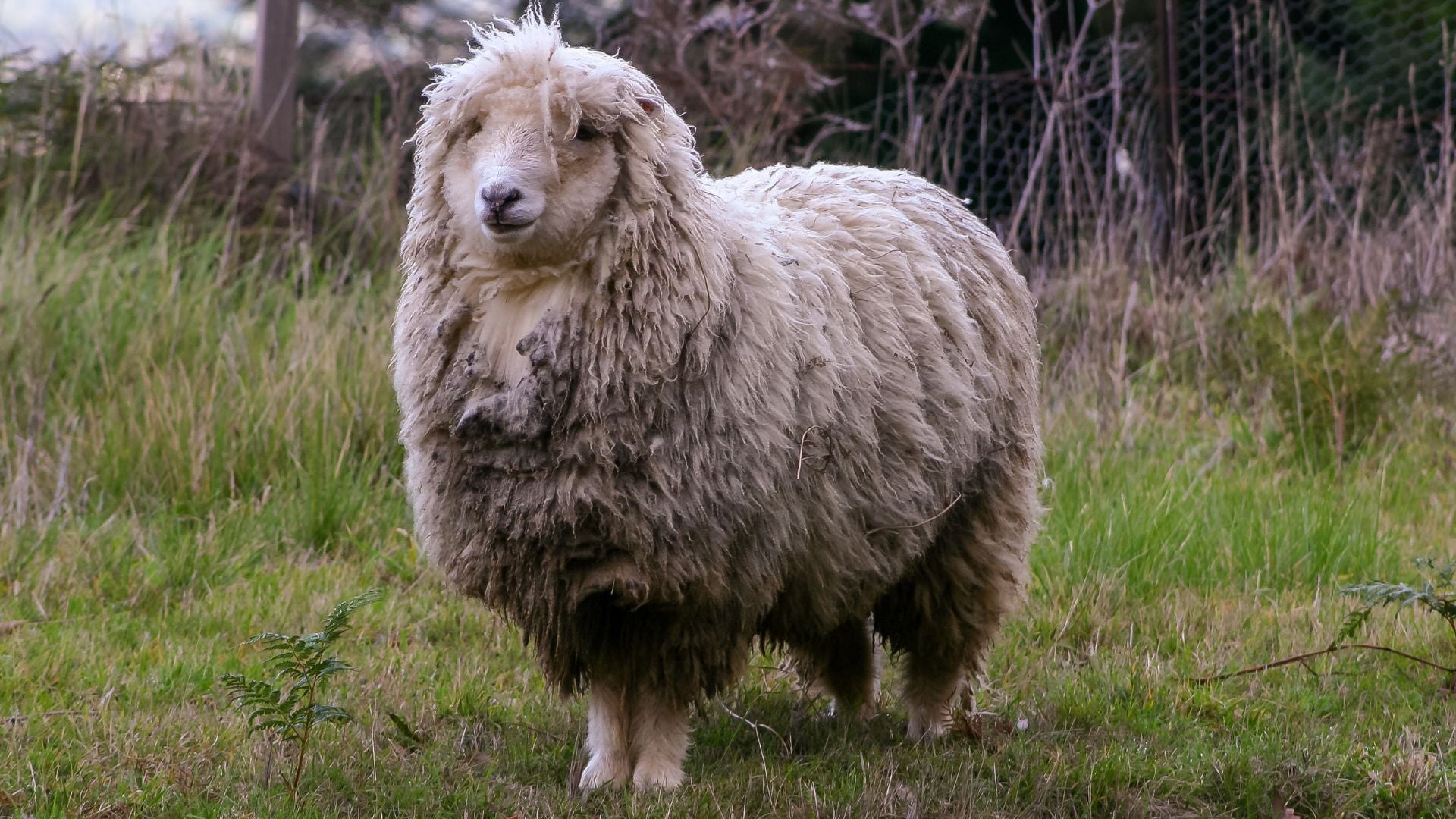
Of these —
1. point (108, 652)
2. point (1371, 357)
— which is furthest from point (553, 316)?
point (1371, 357)

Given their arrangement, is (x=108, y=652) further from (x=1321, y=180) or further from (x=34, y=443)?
(x=1321, y=180)

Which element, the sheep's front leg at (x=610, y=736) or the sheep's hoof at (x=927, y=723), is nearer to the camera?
the sheep's front leg at (x=610, y=736)

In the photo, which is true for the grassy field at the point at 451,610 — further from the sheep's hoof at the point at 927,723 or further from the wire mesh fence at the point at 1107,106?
the wire mesh fence at the point at 1107,106

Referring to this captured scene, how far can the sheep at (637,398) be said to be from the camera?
2.93 meters

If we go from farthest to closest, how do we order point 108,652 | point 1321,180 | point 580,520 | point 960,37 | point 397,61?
point 960,37 < point 397,61 < point 1321,180 < point 108,652 < point 580,520

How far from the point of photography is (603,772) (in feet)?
A: 10.8

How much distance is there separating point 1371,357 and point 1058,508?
1.70 metres

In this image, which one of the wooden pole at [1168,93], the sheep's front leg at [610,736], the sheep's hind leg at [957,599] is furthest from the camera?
the wooden pole at [1168,93]

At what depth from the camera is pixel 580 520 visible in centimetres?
292

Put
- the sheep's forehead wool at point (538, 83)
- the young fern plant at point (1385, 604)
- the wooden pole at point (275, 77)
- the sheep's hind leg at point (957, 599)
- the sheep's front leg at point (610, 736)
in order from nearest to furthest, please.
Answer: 1. the sheep's forehead wool at point (538, 83)
2. the sheep's front leg at point (610, 736)
3. the young fern plant at point (1385, 604)
4. the sheep's hind leg at point (957, 599)
5. the wooden pole at point (275, 77)

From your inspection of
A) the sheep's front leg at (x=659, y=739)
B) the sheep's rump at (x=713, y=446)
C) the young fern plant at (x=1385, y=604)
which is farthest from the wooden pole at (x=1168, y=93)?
the sheep's front leg at (x=659, y=739)

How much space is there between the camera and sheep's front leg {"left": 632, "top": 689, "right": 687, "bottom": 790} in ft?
10.5

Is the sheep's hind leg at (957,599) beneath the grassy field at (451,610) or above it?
above

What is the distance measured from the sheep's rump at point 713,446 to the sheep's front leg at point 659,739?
70 mm
